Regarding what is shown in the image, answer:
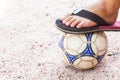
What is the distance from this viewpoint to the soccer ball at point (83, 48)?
1.28 meters

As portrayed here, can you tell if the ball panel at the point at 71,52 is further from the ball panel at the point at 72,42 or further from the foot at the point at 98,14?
the foot at the point at 98,14

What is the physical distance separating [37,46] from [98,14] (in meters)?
0.46

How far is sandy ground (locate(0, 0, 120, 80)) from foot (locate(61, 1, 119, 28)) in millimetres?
234

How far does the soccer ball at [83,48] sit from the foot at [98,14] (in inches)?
2.2

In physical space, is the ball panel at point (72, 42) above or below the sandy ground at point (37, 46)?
above

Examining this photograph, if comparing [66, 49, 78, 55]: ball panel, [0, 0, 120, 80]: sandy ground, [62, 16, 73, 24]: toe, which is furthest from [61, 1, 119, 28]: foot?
[0, 0, 120, 80]: sandy ground

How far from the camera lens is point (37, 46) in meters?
1.61

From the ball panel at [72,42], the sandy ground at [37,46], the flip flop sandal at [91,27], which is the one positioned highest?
the flip flop sandal at [91,27]

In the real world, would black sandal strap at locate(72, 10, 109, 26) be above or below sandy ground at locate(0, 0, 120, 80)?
above

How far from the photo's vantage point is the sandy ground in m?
1.36

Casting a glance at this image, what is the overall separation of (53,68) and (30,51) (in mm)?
221

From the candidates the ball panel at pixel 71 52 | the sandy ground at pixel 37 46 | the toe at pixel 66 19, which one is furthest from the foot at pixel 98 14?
the sandy ground at pixel 37 46

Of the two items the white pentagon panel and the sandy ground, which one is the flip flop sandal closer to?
the white pentagon panel

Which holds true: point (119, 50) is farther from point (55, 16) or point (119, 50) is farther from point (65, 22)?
point (55, 16)
